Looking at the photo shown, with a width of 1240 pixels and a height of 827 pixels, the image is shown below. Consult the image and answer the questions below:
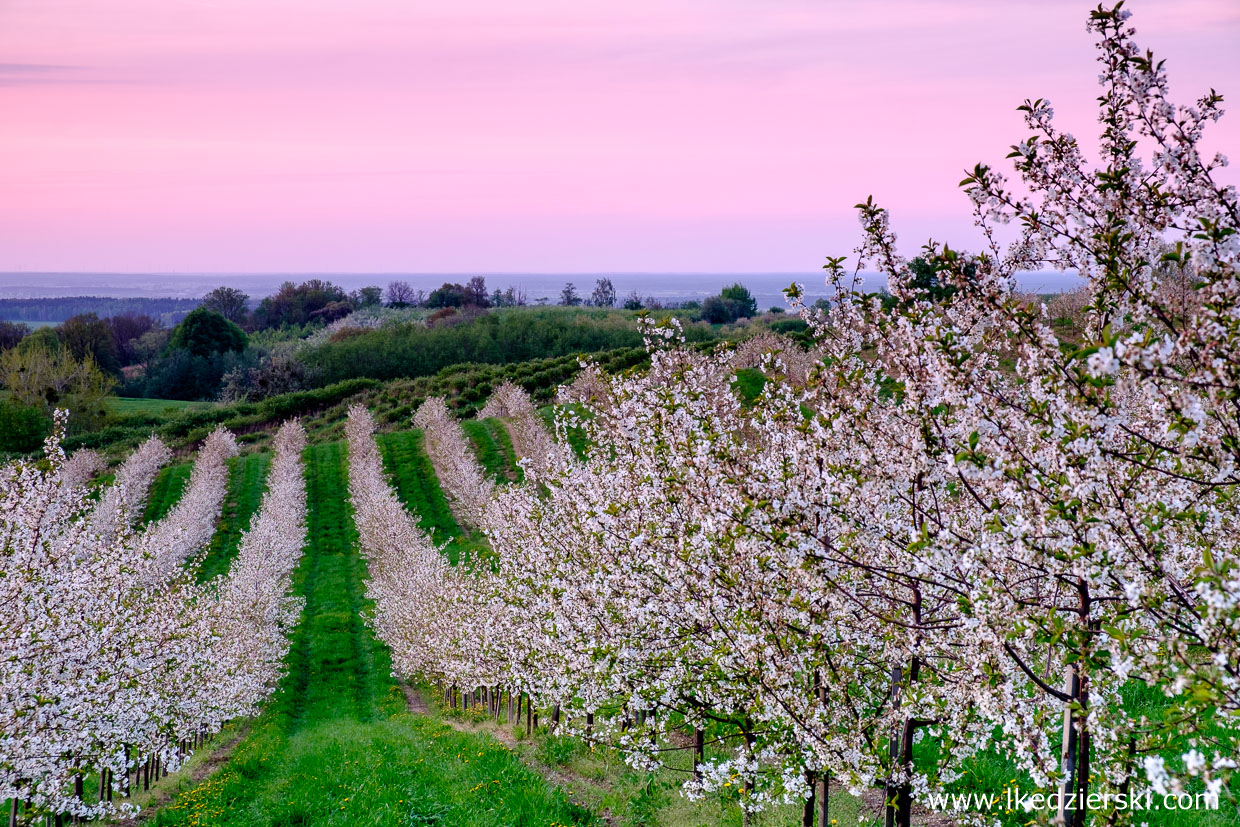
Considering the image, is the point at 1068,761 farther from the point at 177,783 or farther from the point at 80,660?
the point at 177,783

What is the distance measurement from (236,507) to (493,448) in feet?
59.4

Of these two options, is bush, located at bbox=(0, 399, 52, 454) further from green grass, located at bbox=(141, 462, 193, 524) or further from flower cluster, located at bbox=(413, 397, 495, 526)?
flower cluster, located at bbox=(413, 397, 495, 526)

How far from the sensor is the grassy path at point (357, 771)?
13.3 metres

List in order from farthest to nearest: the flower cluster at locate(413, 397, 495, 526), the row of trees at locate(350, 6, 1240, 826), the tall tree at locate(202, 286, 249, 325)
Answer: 1. the tall tree at locate(202, 286, 249, 325)
2. the flower cluster at locate(413, 397, 495, 526)
3. the row of trees at locate(350, 6, 1240, 826)

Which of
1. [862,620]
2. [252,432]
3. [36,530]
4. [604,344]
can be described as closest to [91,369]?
[252,432]

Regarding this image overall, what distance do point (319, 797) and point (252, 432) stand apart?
219ft

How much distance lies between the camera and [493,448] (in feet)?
193

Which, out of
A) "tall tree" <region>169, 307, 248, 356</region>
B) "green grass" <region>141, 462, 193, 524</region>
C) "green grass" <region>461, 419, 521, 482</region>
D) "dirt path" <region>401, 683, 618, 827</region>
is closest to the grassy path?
"dirt path" <region>401, 683, 618, 827</region>

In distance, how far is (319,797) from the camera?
15336 mm

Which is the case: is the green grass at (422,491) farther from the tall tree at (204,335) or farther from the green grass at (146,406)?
the tall tree at (204,335)

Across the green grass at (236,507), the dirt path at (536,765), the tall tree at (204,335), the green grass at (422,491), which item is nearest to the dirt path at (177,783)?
the dirt path at (536,765)

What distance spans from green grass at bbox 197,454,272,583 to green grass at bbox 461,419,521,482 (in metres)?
15.3

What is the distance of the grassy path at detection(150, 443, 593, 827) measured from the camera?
43.5 feet

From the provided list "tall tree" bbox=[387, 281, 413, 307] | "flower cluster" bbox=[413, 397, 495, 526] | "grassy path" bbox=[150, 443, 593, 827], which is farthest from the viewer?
"tall tree" bbox=[387, 281, 413, 307]
